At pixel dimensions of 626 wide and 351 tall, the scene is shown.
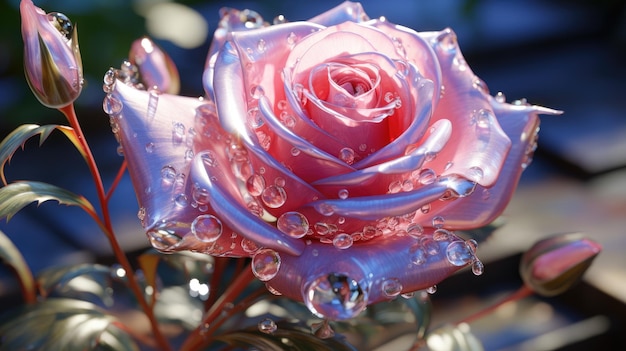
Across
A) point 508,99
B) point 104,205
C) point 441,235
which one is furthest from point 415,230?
point 508,99

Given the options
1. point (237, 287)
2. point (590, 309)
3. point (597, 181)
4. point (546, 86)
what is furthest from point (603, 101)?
point (237, 287)

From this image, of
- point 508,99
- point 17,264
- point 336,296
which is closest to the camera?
point 336,296

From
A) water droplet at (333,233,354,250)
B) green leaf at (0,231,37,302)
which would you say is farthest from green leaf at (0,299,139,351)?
water droplet at (333,233,354,250)

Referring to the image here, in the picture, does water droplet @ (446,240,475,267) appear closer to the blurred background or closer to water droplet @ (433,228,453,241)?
water droplet @ (433,228,453,241)

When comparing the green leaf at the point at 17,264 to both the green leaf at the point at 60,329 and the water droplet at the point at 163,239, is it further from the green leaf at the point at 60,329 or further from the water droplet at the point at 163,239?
the water droplet at the point at 163,239

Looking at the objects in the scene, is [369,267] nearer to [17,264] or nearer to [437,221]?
[437,221]
